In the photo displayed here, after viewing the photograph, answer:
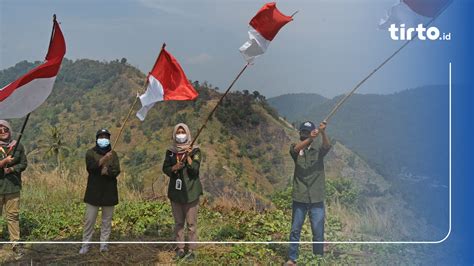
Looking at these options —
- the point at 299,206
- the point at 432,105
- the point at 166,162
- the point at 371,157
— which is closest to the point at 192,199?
the point at 166,162

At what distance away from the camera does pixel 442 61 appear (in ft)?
14.8

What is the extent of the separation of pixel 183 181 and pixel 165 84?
853 millimetres

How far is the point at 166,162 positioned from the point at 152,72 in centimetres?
78

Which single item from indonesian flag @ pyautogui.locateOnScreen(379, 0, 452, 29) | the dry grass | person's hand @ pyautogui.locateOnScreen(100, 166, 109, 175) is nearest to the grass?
the dry grass

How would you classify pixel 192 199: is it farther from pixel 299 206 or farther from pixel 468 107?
pixel 468 107

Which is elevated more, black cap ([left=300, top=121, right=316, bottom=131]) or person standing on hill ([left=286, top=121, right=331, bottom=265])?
black cap ([left=300, top=121, right=316, bottom=131])

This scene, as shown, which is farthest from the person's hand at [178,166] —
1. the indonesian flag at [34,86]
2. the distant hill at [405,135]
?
the indonesian flag at [34,86]

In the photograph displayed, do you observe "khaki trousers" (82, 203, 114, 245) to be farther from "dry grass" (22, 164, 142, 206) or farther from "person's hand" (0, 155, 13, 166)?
"person's hand" (0, 155, 13, 166)

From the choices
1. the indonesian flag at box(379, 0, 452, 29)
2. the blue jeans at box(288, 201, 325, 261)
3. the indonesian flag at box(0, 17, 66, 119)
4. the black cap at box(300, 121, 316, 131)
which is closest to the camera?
the indonesian flag at box(0, 17, 66, 119)

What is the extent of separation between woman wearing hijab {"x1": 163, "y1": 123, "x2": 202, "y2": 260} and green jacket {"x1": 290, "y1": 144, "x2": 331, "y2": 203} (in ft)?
2.80

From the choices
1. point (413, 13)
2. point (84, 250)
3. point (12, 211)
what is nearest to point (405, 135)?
point (413, 13)

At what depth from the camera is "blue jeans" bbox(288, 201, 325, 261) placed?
4652 mm

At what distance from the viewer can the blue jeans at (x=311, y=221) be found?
4.65 meters

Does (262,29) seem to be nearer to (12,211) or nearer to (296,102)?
(296,102)
